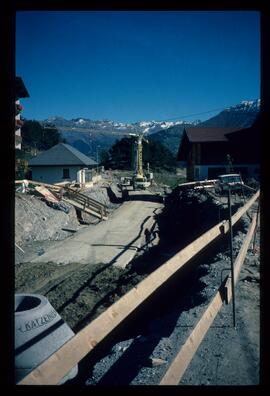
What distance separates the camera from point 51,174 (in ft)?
128

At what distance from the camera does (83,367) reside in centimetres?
735

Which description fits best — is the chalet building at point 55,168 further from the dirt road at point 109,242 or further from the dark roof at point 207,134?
the dark roof at point 207,134

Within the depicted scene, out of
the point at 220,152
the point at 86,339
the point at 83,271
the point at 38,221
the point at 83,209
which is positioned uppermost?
the point at 220,152

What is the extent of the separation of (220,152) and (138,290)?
36891 millimetres

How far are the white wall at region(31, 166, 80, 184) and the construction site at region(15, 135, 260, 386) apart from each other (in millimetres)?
10162

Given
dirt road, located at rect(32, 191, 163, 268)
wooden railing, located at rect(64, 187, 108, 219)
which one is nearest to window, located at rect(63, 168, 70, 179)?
wooden railing, located at rect(64, 187, 108, 219)

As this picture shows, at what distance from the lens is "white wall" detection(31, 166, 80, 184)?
127 feet

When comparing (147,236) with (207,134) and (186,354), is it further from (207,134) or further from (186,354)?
(207,134)

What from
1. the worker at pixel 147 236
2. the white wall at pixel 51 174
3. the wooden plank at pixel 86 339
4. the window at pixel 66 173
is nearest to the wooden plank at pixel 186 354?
the wooden plank at pixel 86 339

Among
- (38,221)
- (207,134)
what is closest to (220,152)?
(207,134)
